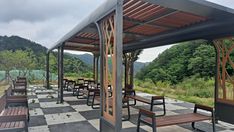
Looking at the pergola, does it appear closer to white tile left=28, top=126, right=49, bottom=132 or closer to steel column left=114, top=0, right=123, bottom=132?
steel column left=114, top=0, right=123, bottom=132

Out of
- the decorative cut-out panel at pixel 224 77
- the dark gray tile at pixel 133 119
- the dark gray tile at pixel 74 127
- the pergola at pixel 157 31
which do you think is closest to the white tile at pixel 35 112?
the dark gray tile at pixel 74 127

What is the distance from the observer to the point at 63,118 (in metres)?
5.59

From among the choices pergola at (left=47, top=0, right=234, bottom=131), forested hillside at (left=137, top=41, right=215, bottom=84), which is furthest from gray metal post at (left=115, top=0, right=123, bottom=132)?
forested hillside at (left=137, top=41, right=215, bottom=84)

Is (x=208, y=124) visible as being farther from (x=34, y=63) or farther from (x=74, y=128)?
(x=34, y=63)

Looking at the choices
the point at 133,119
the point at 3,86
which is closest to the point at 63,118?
the point at 133,119

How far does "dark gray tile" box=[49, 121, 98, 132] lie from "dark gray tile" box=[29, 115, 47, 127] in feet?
1.45

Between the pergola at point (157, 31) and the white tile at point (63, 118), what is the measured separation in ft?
4.47

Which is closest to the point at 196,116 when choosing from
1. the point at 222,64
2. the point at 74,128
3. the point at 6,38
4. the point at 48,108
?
the point at 222,64

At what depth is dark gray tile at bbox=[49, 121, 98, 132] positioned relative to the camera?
4588 millimetres

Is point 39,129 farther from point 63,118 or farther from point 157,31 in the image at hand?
point 157,31

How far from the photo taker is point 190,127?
5.00m

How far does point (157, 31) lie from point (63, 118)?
13.6 ft

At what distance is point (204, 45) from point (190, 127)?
1814 centimetres

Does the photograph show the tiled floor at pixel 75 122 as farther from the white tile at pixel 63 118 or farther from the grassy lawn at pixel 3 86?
the grassy lawn at pixel 3 86
